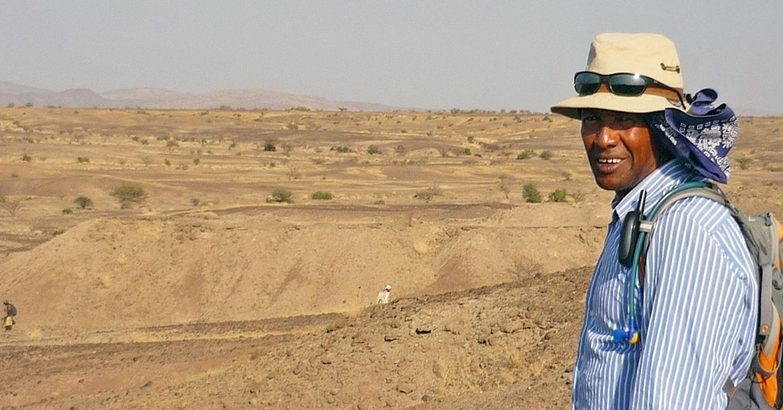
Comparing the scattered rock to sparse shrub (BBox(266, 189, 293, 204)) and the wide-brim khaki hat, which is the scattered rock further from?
sparse shrub (BBox(266, 189, 293, 204))

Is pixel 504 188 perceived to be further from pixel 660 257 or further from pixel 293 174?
pixel 660 257

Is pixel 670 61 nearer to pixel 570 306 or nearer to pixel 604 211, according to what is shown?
pixel 570 306

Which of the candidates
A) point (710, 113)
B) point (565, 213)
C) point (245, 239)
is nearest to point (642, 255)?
point (710, 113)

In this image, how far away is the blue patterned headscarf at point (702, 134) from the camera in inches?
97.6

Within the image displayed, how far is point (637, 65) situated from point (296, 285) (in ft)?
65.8

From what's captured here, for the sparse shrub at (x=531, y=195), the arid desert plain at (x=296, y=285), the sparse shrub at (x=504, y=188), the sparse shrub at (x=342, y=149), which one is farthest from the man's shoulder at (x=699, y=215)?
the sparse shrub at (x=342, y=149)

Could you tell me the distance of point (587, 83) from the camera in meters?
2.63

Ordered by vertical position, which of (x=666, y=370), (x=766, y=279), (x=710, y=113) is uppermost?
(x=710, y=113)

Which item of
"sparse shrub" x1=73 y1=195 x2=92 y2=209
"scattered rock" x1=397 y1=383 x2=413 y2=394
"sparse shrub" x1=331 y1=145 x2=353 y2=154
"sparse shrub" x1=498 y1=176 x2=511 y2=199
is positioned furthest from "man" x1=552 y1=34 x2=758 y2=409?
"sparse shrub" x1=331 y1=145 x2=353 y2=154

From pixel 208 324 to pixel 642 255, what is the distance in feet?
59.5

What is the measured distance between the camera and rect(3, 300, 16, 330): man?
2088 cm

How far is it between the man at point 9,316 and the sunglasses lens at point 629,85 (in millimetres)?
20775

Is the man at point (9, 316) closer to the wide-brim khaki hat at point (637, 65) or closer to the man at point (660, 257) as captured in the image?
the man at point (660, 257)

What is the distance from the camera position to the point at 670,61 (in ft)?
8.38
